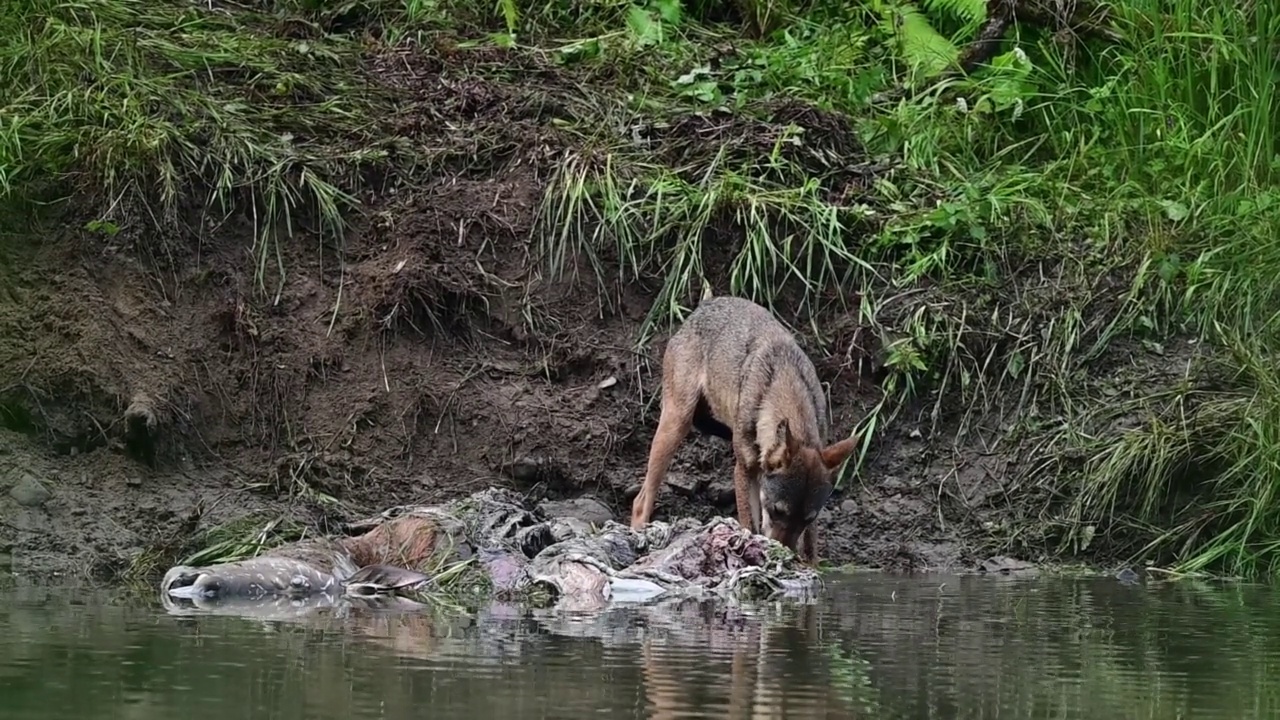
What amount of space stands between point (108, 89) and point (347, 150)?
162 cm

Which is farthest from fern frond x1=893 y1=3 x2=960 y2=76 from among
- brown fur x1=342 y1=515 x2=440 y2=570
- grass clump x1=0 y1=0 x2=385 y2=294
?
brown fur x1=342 y1=515 x2=440 y2=570

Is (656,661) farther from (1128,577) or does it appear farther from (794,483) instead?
(1128,577)

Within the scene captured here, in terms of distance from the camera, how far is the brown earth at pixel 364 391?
10.5 m

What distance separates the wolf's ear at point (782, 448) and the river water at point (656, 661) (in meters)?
1.27

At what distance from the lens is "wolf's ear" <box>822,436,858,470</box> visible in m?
10.1

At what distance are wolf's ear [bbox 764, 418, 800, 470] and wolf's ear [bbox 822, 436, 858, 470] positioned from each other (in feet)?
0.58

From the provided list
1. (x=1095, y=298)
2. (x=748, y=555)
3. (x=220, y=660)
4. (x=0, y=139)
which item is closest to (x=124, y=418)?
(x=0, y=139)

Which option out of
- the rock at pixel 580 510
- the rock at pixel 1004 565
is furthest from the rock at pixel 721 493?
the rock at pixel 1004 565

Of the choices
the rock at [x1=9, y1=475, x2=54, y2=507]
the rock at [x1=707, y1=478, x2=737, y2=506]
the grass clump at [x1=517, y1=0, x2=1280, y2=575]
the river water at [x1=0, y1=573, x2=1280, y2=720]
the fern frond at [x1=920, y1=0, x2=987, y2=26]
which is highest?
the fern frond at [x1=920, y1=0, x2=987, y2=26]

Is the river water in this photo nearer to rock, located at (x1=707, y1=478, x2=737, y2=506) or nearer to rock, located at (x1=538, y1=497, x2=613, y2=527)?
rock, located at (x1=538, y1=497, x2=613, y2=527)

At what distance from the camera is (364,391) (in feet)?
37.3

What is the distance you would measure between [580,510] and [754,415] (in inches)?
46.3

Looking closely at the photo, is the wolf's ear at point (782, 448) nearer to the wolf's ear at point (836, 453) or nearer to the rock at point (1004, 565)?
the wolf's ear at point (836, 453)

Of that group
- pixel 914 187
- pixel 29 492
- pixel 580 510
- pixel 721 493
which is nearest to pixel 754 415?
pixel 721 493
